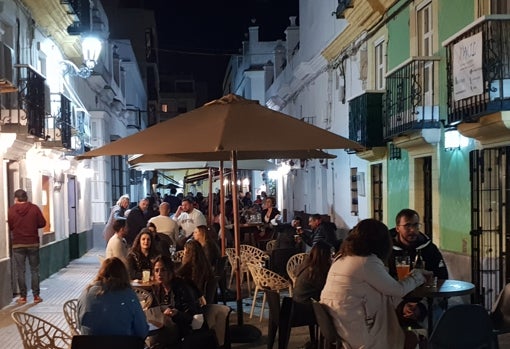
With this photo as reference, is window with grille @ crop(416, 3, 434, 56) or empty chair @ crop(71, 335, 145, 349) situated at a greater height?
window with grille @ crop(416, 3, 434, 56)

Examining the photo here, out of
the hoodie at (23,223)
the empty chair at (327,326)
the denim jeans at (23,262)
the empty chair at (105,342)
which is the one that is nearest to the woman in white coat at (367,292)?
the empty chair at (327,326)

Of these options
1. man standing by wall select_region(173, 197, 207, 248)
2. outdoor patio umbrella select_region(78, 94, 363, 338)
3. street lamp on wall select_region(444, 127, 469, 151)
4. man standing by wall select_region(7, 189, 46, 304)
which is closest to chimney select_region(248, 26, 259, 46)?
man standing by wall select_region(173, 197, 207, 248)

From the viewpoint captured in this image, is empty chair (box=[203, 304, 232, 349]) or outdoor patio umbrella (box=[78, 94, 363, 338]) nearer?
empty chair (box=[203, 304, 232, 349])

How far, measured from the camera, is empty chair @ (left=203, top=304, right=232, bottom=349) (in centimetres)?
575

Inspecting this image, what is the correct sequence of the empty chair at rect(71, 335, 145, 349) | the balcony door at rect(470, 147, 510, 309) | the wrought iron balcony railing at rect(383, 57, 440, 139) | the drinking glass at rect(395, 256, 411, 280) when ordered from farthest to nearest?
the wrought iron balcony railing at rect(383, 57, 440, 139) → the balcony door at rect(470, 147, 510, 309) → the drinking glass at rect(395, 256, 411, 280) → the empty chair at rect(71, 335, 145, 349)

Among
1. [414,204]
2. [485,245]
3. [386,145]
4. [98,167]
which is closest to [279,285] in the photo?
[485,245]

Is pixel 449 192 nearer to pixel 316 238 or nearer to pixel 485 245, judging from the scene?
pixel 485 245

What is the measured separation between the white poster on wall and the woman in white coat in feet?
16.2

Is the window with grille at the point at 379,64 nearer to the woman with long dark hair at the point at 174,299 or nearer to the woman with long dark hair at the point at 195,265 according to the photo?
the woman with long dark hair at the point at 195,265

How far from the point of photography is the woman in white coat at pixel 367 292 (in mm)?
4340

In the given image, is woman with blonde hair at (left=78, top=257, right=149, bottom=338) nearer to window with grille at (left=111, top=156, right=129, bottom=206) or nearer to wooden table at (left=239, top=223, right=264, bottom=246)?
wooden table at (left=239, top=223, right=264, bottom=246)

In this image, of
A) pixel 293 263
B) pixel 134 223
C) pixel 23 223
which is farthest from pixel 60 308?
pixel 293 263

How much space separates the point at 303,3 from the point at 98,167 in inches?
383

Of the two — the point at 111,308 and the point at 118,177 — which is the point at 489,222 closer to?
the point at 111,308
